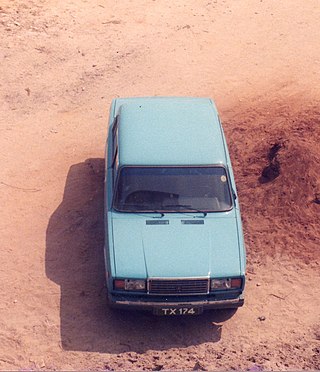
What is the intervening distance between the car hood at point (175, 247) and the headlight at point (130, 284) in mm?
66

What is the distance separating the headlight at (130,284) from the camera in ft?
29.6

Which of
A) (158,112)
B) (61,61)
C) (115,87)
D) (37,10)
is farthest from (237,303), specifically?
(37,10)

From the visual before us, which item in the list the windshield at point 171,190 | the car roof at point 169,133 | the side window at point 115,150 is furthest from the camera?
the side window at point 115,150

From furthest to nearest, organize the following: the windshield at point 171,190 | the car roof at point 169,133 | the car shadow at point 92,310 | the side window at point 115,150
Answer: the side window at point 115,150
the car roof at point 169,133
the windshield at point 171,190
the car shadow at point 92,310

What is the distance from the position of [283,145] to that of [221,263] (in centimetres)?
396

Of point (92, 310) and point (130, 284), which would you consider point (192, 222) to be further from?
point (92, 310)

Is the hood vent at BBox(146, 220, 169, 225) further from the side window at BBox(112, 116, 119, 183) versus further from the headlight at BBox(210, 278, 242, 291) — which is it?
the headlight at BBox(210, 278, 242, 291)

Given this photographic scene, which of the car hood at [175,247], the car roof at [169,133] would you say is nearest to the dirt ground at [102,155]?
the car hood at [175,247]

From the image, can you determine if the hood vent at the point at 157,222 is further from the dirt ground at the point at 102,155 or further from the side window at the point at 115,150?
the dirt ground at the point at 102,155

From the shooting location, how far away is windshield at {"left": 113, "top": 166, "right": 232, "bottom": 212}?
32.1 ft

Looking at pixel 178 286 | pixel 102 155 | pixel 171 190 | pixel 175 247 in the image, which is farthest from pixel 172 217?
pixel 102 155

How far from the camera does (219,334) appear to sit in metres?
9.52

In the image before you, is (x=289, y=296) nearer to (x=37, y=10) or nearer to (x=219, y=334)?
(x=219, y=334)

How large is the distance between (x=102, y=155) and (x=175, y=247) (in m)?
4.49
